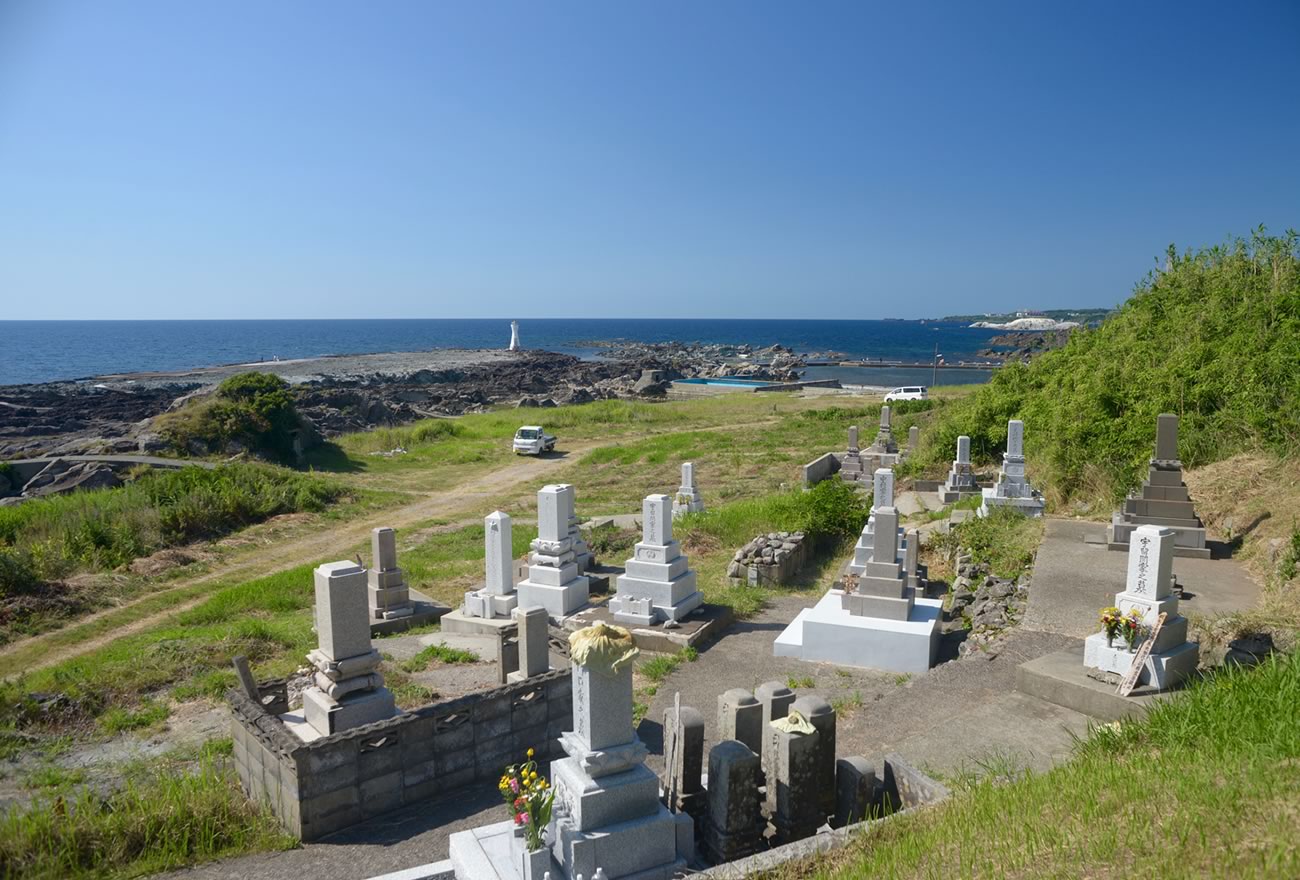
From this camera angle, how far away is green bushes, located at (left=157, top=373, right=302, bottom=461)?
102 feet

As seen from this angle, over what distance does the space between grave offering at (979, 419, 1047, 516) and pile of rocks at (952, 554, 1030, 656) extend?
4.29m

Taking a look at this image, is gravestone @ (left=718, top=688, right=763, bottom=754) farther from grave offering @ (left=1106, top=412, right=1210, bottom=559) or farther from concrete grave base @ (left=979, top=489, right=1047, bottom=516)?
concrete grave base @ (left=979, top=489, right=1047, bottom=516)

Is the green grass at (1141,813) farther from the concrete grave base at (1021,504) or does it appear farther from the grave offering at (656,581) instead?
the concrete grave base at (1021,504)

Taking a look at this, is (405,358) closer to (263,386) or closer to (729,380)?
(729,380)

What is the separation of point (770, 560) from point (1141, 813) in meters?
11.0

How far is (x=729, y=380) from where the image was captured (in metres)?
78.2

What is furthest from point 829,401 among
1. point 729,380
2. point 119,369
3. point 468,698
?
point 119,369

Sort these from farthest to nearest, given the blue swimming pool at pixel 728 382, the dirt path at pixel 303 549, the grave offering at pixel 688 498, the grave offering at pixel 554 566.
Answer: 1. the blue swimming pool at pixel 728 382
2. the grave offering at pixel 688 498
3. the grave offering at pixel 554 566
4. the dirt path at pixel 303 549

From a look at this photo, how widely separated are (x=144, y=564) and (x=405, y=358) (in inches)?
3934

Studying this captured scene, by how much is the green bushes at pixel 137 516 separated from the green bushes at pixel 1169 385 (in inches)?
821

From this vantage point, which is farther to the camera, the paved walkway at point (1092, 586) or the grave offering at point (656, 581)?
the grave offering at point (656, 581)

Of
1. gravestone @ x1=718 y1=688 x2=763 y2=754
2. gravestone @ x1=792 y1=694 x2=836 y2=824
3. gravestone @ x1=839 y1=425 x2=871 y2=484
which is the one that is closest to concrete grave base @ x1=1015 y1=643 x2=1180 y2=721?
gravestone @ x1=792 y1=694 x2=836 y2=824

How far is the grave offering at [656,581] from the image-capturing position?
42.2 feet

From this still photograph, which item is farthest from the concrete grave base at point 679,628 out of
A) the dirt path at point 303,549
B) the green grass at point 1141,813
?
the dirt path at point 303,549
